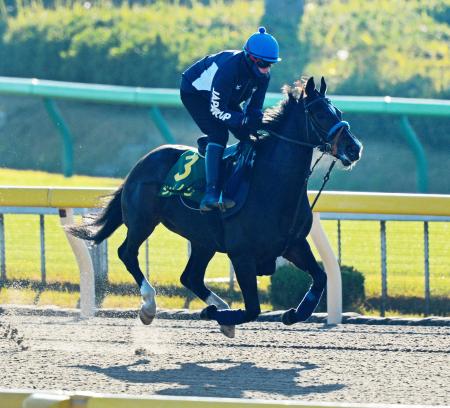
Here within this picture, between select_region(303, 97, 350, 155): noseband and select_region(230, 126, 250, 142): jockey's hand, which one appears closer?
select_region(303, 97, 350, 155): noseband

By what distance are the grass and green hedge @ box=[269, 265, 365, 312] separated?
8.2 inches

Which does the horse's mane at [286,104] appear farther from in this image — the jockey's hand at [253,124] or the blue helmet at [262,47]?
the blue helmet at [262,47]

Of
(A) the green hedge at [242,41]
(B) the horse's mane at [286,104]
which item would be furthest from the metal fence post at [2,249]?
(A) the green hedge at [242,41]

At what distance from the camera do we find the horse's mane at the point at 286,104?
6293mm

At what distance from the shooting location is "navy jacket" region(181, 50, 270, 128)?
20.5ft

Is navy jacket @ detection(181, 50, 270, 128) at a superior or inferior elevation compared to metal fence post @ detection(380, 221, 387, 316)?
superior

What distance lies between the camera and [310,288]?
6.27m

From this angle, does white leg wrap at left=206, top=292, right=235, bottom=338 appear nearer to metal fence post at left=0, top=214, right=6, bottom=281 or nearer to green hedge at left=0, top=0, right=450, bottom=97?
metal fence post at left=0, top=214, right=6, bottom=281

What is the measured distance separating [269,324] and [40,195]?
175 centimetres

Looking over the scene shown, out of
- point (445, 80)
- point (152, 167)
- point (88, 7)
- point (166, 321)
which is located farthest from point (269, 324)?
point (88, 7)

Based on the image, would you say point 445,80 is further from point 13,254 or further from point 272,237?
point 272,237

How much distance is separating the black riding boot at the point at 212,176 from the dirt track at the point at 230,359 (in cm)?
82

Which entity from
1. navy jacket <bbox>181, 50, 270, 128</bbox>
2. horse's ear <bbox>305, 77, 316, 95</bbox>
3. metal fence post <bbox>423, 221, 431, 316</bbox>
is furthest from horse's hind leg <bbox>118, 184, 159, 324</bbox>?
metal fence post <bbox>423, 221, 431, 316</bbox>

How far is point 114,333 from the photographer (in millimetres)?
6984
